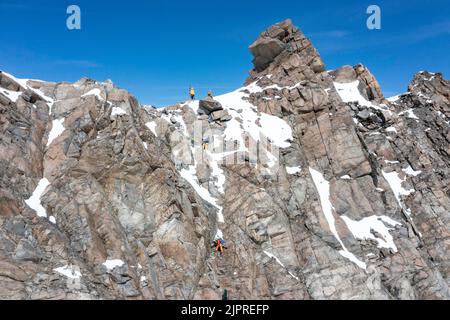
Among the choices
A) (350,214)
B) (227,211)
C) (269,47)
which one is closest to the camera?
(227,211)

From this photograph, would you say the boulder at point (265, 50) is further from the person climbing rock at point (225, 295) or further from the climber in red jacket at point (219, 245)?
the person climbing rock at point (225, 295)

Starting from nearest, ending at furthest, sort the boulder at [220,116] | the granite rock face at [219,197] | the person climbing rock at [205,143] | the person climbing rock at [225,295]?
the granite rock face at [219,197]
the person climbing rock at [225,295]
the person climbing rock at [205,143]
the boulder at [220,116]

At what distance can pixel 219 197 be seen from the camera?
148ft

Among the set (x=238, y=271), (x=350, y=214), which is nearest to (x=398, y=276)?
(x=350, y=214)

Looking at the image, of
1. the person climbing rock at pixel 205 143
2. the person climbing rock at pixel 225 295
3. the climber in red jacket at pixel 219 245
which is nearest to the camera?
the person climbing rock at pixel 225 295

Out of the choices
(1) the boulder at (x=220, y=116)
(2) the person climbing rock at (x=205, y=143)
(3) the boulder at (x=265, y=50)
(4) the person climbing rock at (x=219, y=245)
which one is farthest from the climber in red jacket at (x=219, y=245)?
(3) the boulder at (x=265, y=50)

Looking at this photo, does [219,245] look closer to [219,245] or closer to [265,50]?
[219,245]

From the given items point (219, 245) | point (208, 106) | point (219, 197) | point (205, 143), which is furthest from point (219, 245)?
point (208, 106)

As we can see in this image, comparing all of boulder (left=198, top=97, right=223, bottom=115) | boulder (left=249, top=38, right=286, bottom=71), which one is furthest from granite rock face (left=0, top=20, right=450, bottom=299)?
boulder (left=249, top=38, right=286, bottom=71)

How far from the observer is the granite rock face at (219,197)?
32.3 metres

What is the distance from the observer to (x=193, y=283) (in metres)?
34.8

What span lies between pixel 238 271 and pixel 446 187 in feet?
105

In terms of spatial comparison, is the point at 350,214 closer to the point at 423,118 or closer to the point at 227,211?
the point at 227,211

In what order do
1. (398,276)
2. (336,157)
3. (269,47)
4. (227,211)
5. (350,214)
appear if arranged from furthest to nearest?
(269,47), (336,157), (350,214), (227,211), (398,276)
